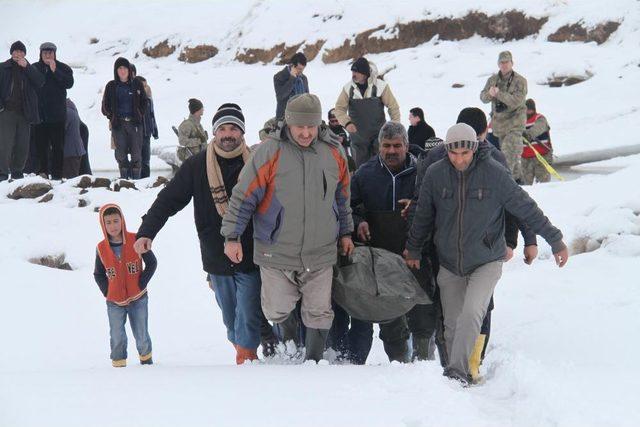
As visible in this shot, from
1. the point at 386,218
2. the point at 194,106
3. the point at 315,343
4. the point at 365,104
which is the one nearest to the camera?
the point at 315,343

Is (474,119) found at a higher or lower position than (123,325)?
higher

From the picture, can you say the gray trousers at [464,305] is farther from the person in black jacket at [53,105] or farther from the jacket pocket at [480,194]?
the person in black jacket at [53,105]

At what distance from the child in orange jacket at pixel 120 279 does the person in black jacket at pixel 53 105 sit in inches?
211

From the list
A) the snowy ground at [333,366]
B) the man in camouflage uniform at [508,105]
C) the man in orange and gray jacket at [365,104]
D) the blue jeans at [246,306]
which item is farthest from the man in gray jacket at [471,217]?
the man in camouflage uniform at [508,105]

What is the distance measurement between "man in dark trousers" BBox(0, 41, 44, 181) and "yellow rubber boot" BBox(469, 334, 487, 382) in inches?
306

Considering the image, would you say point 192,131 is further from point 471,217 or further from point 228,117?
point 471,217

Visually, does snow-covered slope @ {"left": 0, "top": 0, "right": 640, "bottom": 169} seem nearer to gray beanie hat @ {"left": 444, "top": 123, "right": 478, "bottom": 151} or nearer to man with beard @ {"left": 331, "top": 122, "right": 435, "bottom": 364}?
man with beard @ {"left": 331, "top": 122, "right": 435, "bottom": 364}

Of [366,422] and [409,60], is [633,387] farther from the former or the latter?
[409,60]

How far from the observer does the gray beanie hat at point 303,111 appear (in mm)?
4121

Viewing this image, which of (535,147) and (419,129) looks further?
(535,147)

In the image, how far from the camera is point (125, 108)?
10.7 meters

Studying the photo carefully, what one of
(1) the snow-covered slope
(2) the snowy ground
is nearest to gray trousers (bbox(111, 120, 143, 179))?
(2) the snowy ground

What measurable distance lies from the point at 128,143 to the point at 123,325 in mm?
5797

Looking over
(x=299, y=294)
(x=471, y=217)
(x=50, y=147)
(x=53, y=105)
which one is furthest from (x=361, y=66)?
(x=50, y=147)
